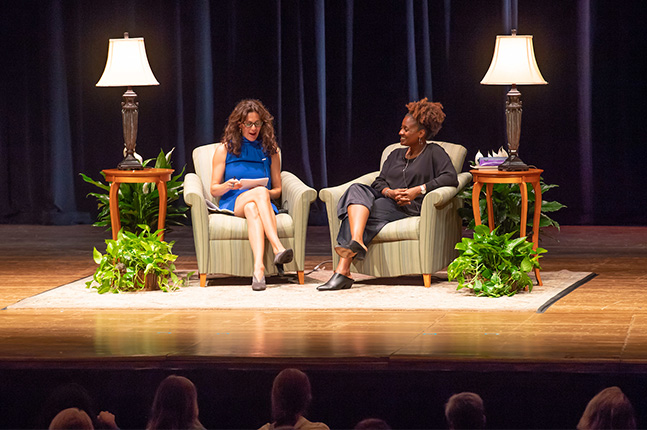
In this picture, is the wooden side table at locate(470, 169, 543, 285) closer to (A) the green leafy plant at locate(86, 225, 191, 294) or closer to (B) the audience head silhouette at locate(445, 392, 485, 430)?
(A) the green leafy plant at locate(86, 225, 191, 294)

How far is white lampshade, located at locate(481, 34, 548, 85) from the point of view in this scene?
5.69 m

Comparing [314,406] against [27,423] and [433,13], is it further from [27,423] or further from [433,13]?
[433,13]

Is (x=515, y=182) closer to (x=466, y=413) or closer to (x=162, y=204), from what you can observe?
(x=162, y=204)

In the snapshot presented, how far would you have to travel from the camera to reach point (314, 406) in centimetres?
389

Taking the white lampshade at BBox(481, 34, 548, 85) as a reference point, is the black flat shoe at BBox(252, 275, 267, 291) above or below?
below

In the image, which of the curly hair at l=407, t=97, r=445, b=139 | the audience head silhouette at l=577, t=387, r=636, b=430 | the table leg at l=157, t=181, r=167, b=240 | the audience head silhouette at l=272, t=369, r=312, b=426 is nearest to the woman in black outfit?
the curly hair at l=407, t=97, r=445, b=139

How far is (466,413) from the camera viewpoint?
143 inches

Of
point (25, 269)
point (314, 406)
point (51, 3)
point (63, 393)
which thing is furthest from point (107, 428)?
point (51, 3)

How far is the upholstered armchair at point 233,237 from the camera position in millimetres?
5648

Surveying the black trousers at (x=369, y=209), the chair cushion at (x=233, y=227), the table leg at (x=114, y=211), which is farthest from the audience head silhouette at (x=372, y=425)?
the table leg at (x=114, y=211)

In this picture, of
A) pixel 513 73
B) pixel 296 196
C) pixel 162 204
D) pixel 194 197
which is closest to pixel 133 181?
pixel 162 204

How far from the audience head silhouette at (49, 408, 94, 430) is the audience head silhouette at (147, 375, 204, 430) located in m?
0.23

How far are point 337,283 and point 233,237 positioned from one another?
0.60m

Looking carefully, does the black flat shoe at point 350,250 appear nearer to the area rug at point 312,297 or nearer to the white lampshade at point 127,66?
the area rug at point 312,297
